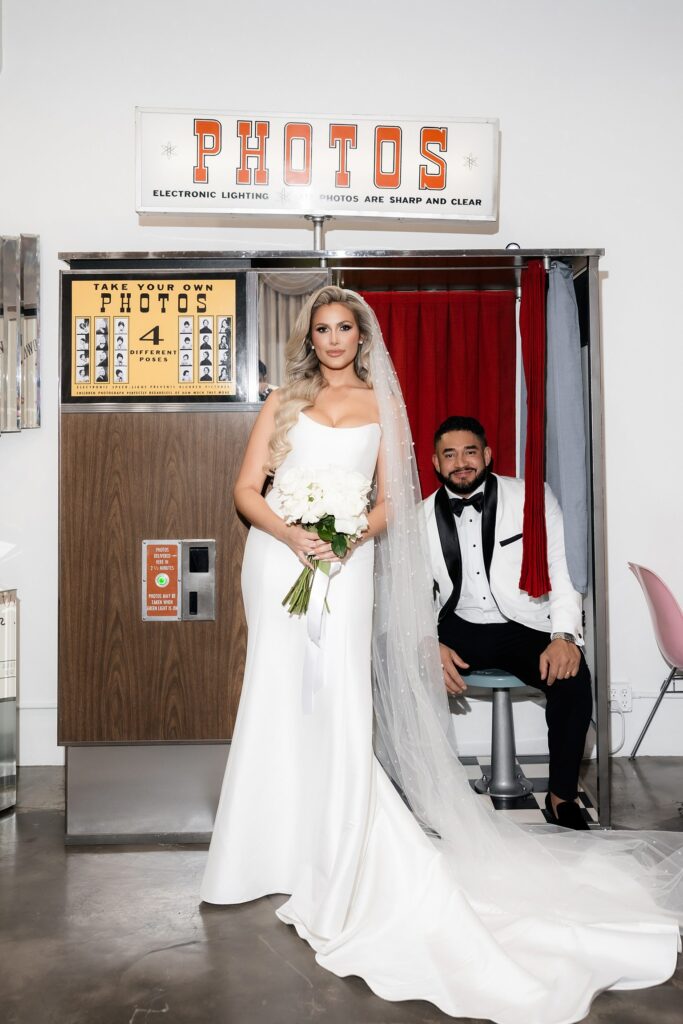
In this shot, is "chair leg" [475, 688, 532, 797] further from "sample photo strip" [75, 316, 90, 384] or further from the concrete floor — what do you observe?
"sample photo strip" [75, 316, 90, 384]

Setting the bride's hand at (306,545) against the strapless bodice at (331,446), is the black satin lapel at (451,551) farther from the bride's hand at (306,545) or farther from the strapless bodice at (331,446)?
the bride's hand at (306,545)

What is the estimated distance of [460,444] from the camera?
13.5ft

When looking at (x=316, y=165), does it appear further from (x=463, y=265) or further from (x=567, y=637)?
(x=567, y=637)

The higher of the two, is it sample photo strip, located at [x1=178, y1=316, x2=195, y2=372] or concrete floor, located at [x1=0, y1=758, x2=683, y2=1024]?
sample photo strip, located at [x1=178, y1=316, x2=195, y2=372]

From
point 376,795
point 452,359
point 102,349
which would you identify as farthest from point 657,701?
point 102,349

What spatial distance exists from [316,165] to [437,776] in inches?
93.6

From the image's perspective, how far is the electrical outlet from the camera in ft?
15.5

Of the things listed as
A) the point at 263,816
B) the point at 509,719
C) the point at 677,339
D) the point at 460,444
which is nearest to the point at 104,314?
the point at 460,444

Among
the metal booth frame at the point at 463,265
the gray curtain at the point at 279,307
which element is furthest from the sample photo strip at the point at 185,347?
the gray curtain at the point at 279,307

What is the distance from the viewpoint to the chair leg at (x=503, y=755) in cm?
409

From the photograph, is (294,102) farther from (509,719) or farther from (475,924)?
(475,924)

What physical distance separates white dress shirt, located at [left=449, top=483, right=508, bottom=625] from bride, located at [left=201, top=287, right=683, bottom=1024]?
78 cm

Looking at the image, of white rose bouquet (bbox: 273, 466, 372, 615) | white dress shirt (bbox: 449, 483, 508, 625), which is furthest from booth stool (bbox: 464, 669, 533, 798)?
white rose bouquet (bbox: 273, 466, 372, 615)

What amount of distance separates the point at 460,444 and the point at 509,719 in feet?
3.90
